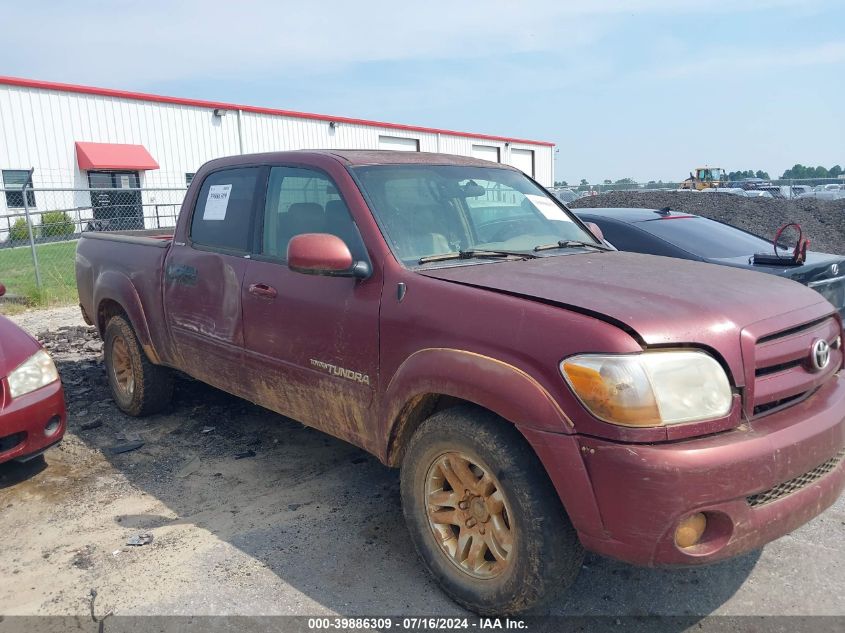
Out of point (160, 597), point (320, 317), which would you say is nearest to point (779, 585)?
point (320, 317)

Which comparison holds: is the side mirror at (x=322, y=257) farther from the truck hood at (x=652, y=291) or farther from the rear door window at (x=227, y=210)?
the rear door window at (x=227, y=210)

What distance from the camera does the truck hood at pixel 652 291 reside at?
8.22 feet

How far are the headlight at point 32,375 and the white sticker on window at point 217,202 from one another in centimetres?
136

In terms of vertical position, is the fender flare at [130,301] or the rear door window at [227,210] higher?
the rear door window at [227,210]

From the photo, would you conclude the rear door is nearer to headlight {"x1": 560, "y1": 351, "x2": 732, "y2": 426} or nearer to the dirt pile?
headlight {"x1": 560, "y1": 351, "x2": 732, "y2": 426}

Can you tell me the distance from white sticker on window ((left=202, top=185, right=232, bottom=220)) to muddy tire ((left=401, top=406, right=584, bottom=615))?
2.22 meters

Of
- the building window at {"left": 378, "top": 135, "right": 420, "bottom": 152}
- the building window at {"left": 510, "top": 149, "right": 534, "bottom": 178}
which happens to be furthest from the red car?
the building window at {"left": 510, "top": 149, "right": 534, "bottom": 178}

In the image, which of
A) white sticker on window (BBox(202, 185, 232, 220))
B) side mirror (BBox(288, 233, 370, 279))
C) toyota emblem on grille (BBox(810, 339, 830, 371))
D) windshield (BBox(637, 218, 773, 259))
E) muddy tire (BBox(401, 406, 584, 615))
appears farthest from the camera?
windshield (BBox(637, 218, 773, 259))

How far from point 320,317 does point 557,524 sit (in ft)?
5.11

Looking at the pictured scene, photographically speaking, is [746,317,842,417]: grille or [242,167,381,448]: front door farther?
[242,167,381,448]: front door

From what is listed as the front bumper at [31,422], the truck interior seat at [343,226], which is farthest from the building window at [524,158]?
the truck interior seat at [343,226]

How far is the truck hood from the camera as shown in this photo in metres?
2.51

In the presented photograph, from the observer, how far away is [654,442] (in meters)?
2.35

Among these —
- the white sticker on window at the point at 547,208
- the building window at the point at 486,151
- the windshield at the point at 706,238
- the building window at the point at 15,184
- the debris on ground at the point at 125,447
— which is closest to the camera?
the white sticker on window at the point at 547,208
